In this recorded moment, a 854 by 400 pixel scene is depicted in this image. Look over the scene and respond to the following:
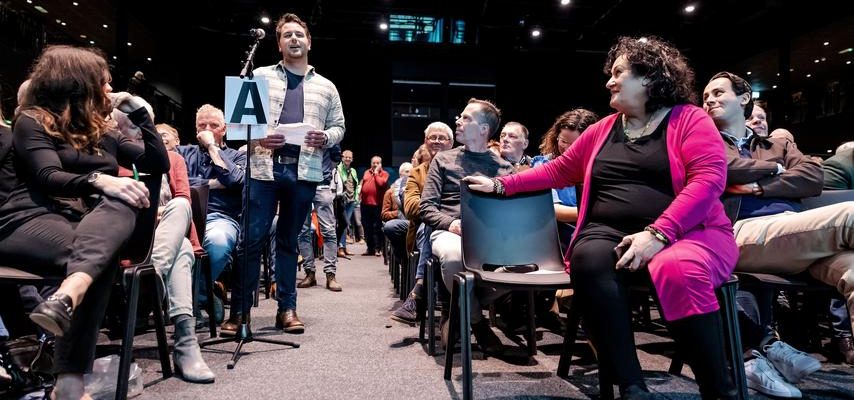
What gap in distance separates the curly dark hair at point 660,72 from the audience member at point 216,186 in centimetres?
234

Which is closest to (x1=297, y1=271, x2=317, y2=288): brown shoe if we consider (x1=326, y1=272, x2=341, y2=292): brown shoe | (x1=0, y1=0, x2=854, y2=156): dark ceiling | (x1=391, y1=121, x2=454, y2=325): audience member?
(x1=326, y1=272, x2=341, y2=292): brown shoe

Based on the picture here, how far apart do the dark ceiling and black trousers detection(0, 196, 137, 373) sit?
285 inches

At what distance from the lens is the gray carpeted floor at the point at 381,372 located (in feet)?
6.63

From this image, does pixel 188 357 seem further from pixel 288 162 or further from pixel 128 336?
Answer: pixel 288 162

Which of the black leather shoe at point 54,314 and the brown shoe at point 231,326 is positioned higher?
the black leather shoe at point 54,314

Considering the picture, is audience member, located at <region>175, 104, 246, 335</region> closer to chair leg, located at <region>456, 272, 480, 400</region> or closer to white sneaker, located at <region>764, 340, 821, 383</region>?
chair leg, located at <region>456, 272, 480, 400</region>

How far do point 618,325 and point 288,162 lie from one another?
189 centimetres

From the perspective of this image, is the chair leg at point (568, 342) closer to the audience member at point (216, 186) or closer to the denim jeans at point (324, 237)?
the audience member at point (216, 186)

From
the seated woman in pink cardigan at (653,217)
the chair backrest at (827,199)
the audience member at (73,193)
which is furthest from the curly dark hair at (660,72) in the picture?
the audience member at (73,193)

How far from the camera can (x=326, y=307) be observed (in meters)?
3.85

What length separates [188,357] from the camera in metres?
2.17

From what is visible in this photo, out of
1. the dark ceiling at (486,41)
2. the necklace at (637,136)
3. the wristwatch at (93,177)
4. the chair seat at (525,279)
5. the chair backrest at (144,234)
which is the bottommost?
the chair seat at (525,279)

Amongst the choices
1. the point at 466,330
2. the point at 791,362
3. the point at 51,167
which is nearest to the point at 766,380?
the point at 791,362

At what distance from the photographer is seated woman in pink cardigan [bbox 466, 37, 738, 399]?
1.54 meters
